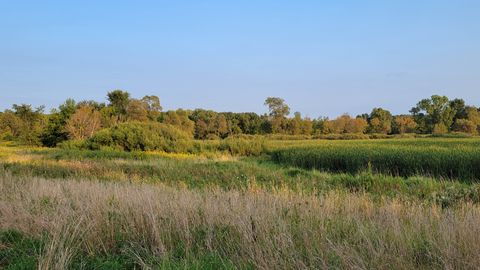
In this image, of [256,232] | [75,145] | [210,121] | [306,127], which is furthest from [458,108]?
[256,232]

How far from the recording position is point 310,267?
3924 mm

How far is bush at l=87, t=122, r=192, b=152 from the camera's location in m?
43.4

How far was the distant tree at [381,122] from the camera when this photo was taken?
357ft

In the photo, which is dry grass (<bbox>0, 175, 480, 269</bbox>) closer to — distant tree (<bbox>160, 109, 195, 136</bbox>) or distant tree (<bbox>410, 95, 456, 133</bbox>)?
distant tree (<bbox>160, 109, 195, 136</bbox>)

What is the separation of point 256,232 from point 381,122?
11442cm

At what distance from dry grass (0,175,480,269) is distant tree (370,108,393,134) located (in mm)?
107970

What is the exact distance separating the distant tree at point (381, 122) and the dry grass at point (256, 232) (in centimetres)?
10797

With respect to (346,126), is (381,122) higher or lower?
higher

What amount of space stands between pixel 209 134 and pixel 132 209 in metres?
91.8

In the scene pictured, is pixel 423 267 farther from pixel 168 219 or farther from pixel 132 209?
pixel 132 209

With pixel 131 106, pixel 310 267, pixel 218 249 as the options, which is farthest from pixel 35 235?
pixel 131 106

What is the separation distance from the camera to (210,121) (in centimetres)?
10094

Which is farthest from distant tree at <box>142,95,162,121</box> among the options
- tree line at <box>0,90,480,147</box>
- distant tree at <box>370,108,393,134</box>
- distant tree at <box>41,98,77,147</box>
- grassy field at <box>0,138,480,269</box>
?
grassy field at <box>0,138,480,269</box>

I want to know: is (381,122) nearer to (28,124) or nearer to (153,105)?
(153,105)
